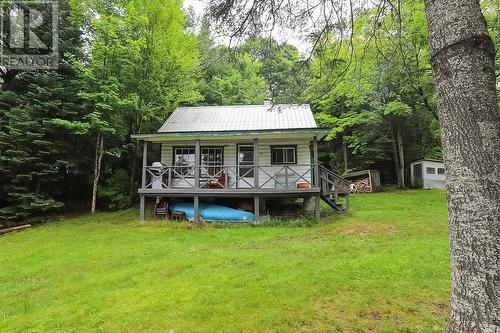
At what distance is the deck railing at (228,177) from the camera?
11.5 m

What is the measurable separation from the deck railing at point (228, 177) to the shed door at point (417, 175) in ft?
32.1

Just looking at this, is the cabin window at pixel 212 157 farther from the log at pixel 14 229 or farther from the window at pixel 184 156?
the log at pixel 14 229

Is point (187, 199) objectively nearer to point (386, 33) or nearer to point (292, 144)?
point (292, 144)

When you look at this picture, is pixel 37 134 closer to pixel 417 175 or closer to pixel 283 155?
pixel 283 155

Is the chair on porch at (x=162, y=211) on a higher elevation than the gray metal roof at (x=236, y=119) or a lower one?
lower

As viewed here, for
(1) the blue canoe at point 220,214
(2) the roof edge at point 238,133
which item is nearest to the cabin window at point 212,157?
(2) the roof edge at point 238,133

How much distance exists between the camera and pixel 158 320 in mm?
3812

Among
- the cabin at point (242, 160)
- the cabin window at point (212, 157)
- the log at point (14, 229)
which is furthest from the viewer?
the cabin window at point (212, 157)

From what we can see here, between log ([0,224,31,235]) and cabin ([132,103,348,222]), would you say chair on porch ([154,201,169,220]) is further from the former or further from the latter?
log ([0,224,31,235])

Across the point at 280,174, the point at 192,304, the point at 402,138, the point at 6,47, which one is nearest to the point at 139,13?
the point at 6,47

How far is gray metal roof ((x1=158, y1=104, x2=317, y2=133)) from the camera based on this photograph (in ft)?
40.9

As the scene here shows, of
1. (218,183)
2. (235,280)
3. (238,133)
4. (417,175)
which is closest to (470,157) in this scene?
(235,280)

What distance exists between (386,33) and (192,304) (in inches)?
202

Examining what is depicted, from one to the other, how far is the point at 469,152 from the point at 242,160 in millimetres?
11017
